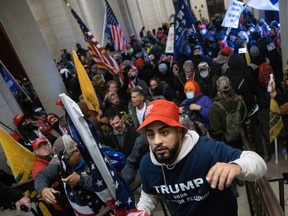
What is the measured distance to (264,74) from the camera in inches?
226

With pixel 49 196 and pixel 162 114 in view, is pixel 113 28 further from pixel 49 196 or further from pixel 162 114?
pixel 162 114

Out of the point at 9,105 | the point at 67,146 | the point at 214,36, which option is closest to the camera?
the point at 67,146

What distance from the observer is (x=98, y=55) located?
704cm

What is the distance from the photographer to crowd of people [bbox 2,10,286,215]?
188cm

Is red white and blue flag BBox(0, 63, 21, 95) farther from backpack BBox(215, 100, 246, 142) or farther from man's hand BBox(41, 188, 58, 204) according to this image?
backpack BBox(215, 100, 246, 142)

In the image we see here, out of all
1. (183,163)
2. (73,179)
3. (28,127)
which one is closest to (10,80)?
(28,127)

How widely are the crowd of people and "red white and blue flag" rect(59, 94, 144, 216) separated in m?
0.37

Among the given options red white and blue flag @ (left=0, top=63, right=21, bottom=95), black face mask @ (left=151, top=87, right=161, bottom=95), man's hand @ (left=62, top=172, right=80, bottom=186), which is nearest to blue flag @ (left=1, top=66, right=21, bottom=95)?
Answer: red white and blue flag @ (left=0, top=63, right=21, bottom=95)

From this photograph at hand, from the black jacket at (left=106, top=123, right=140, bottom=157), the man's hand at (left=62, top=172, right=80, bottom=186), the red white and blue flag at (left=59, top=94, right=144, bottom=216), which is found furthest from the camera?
the black jacket at (left=106, top=123, right=140, bottom=157)

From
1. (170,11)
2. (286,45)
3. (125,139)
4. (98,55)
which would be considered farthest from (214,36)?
(170,11)

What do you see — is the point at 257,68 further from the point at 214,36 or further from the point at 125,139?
the point at 214,36

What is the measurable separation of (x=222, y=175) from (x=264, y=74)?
4.83 meters

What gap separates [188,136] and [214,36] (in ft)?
30.8

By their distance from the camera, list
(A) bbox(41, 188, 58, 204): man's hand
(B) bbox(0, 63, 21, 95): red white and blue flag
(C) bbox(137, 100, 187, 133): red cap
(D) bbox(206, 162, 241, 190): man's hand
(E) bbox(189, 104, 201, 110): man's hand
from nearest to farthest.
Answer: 1. (D) bbox(206, 162, 241, 190): man's hand
2. (C) bbox(137, 100, 187, 133): red cap
3. (A) bbox(41, 188, 58, 204): man's hand
4. (E) bbox(189, 104, 201, 110): man's hand
5. (B) bbox(0, 63, 21, 95): red white and blue flag
